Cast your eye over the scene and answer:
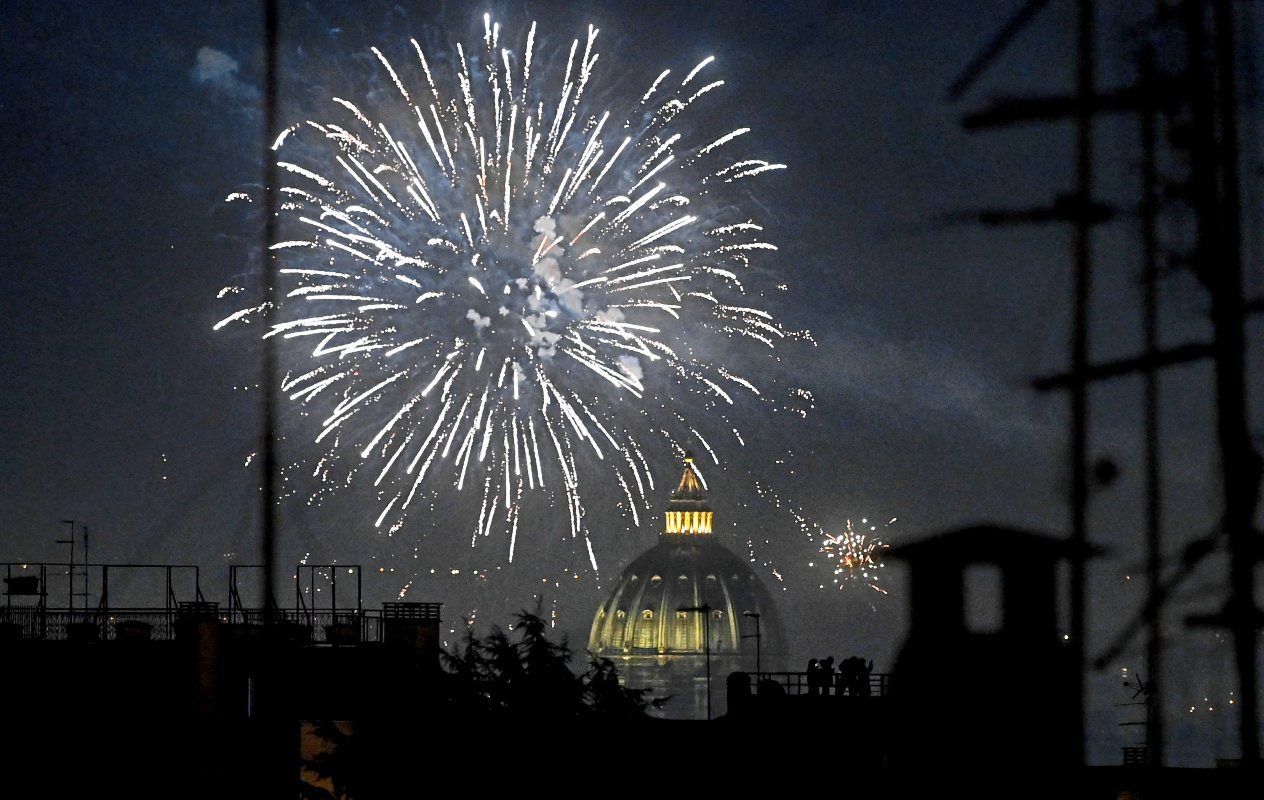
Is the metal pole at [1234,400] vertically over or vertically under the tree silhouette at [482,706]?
over

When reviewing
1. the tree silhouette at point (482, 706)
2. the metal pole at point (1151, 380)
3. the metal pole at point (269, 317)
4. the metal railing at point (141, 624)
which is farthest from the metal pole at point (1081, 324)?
the metal railing at point (141, 624)

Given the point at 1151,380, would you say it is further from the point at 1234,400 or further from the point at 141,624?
the point at 141,624

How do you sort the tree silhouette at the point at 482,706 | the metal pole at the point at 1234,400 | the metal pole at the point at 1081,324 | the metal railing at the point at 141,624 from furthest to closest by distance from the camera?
the metal railing at the point at 141,624
the tree silhouette at the point at 482,706
the metal pole at the point at 1081,324
the metal pole at the point at 1234,400

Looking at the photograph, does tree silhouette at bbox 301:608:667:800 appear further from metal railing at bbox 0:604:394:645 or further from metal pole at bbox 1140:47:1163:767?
metal pole at bbox 1140:47:1163:767

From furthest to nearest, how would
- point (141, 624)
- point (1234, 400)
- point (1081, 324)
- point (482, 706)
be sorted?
point (141, 624), point (482, 706), point (1081, 324), point (1234, 400)

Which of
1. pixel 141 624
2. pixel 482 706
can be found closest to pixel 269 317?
pixel 482 706

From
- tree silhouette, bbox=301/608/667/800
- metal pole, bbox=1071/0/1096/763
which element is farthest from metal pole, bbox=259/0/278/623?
tree silhouette, bbox=301/608/667/800

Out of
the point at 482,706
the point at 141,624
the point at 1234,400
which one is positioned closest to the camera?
the point at 1234,400

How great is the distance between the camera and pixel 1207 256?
16562 millimetres

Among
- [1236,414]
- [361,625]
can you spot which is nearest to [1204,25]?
[1236,414]

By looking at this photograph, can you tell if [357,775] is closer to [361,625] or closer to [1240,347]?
[361,625]

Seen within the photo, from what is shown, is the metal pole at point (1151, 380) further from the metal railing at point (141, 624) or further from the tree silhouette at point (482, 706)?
the metal railing at point (141, 624)

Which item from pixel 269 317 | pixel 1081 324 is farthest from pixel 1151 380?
pixel 269 317

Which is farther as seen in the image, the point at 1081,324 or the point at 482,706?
the point at 482,706
